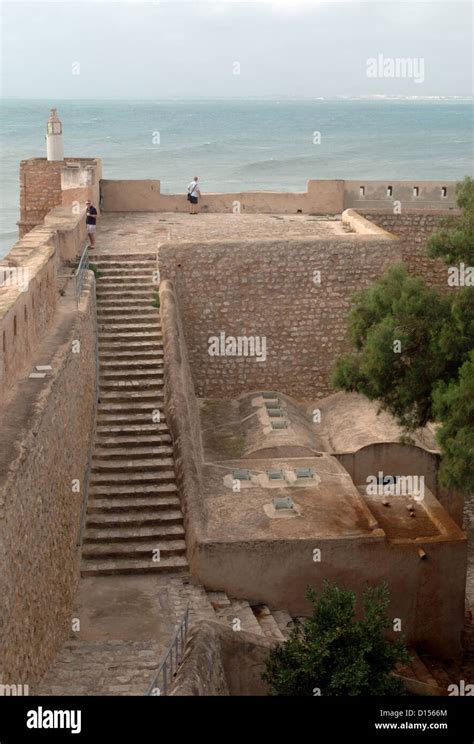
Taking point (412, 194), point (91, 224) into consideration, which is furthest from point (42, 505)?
point (412, 194)

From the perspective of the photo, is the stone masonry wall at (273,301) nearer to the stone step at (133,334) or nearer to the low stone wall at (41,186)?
the stone step at (133,334)

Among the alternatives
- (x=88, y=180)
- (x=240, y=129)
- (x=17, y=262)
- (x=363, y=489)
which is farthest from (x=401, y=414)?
(x=240, y=129)

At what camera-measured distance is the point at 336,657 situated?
10305 millimetres

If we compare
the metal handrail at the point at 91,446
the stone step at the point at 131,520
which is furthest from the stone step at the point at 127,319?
the stone step at the point at 131,520

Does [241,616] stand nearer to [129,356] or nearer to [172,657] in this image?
[172,657]

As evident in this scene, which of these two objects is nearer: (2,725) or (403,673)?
(2,725)

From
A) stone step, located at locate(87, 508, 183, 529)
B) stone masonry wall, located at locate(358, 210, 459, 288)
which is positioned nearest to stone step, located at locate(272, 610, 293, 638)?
stone step, located at locate(87, 508, 183, 529)

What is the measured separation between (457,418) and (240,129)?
130933mm

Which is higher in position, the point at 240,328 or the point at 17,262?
the point at 17,262

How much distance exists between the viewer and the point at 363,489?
17219 millimetres

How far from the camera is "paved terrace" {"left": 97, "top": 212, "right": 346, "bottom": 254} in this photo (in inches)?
816

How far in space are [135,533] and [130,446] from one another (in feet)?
5.86

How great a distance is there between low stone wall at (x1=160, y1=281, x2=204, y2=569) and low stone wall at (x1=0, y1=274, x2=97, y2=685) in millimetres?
1349

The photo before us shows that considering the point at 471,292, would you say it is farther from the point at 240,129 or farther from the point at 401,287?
the point at 240,129
